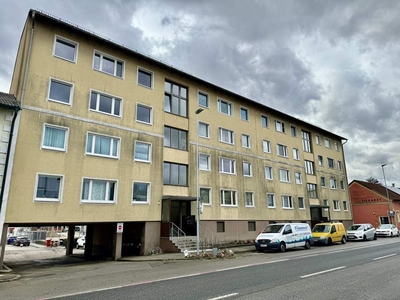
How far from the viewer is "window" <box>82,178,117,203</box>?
16.4 metres

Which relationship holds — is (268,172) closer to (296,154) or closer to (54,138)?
(296,154)

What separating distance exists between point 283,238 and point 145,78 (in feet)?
48.2

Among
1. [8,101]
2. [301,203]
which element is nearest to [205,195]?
[301,203]

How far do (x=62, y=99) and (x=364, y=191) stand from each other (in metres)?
45.8

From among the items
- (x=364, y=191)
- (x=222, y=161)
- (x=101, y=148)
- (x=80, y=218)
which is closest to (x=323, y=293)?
(x=80, y=218)

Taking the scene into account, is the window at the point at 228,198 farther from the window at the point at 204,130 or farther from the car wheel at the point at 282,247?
the car wheel at the point at 282,247

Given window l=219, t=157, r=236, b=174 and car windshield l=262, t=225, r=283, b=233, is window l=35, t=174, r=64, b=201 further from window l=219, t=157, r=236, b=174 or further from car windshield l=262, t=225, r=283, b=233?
car windshield l=262, t=225, r=283, b=233

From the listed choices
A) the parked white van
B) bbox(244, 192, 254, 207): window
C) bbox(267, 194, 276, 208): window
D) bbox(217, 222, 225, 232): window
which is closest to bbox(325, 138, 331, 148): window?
bbox(267, 194, 276, 208): window

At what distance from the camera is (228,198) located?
961 inches

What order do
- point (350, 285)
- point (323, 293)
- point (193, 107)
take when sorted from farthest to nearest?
point (193, 107)
point (350, 285)
point (323, 293)

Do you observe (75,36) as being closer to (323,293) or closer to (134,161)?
(134,161)

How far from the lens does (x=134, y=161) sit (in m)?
18.6

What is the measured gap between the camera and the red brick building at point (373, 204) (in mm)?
42406

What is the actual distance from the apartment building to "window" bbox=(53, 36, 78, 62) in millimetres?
62
